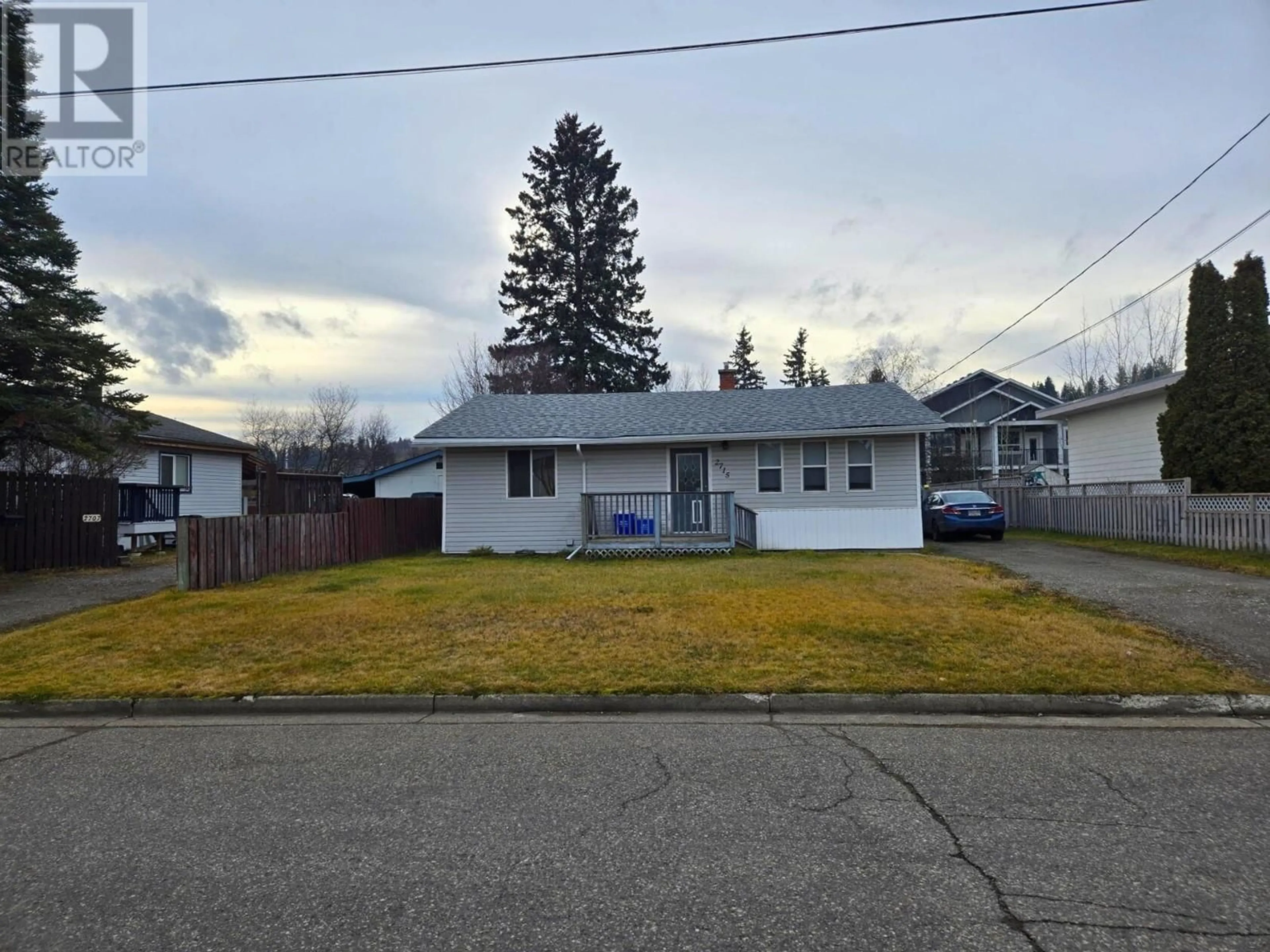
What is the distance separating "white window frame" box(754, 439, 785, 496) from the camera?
17.8m

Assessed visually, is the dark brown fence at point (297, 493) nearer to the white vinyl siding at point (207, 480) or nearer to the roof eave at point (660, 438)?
the white vinyl siding at point (207, 480)

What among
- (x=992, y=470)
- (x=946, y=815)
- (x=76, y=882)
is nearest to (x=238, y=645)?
(x=76, y=882)

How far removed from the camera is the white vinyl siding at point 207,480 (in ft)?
77.8

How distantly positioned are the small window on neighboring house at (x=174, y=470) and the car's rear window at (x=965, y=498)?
77.2 feet

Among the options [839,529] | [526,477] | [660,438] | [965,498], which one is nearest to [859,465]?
[839,529]

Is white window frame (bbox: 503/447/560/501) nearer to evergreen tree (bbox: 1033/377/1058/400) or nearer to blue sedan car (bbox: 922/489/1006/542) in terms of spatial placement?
blue sedan car (bbox: 922/489/1006/542)

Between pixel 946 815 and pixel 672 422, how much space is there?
14.9 m

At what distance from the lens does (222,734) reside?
5.42 m

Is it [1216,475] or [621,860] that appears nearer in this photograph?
[621,860]

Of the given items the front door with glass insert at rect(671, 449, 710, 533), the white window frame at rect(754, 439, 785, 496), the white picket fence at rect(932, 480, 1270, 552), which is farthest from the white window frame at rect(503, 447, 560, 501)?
the white picket fence at rect(932, 480, 1270, 552)

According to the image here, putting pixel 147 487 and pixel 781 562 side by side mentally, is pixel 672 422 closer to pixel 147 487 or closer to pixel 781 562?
pixel 781 562

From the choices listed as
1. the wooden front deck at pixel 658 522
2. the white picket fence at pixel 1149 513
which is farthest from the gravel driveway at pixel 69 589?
the white picket fence at pixel 1149 513

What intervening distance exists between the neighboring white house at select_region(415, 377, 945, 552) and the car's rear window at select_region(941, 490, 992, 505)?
244 cm

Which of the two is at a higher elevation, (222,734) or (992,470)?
(992,470)
